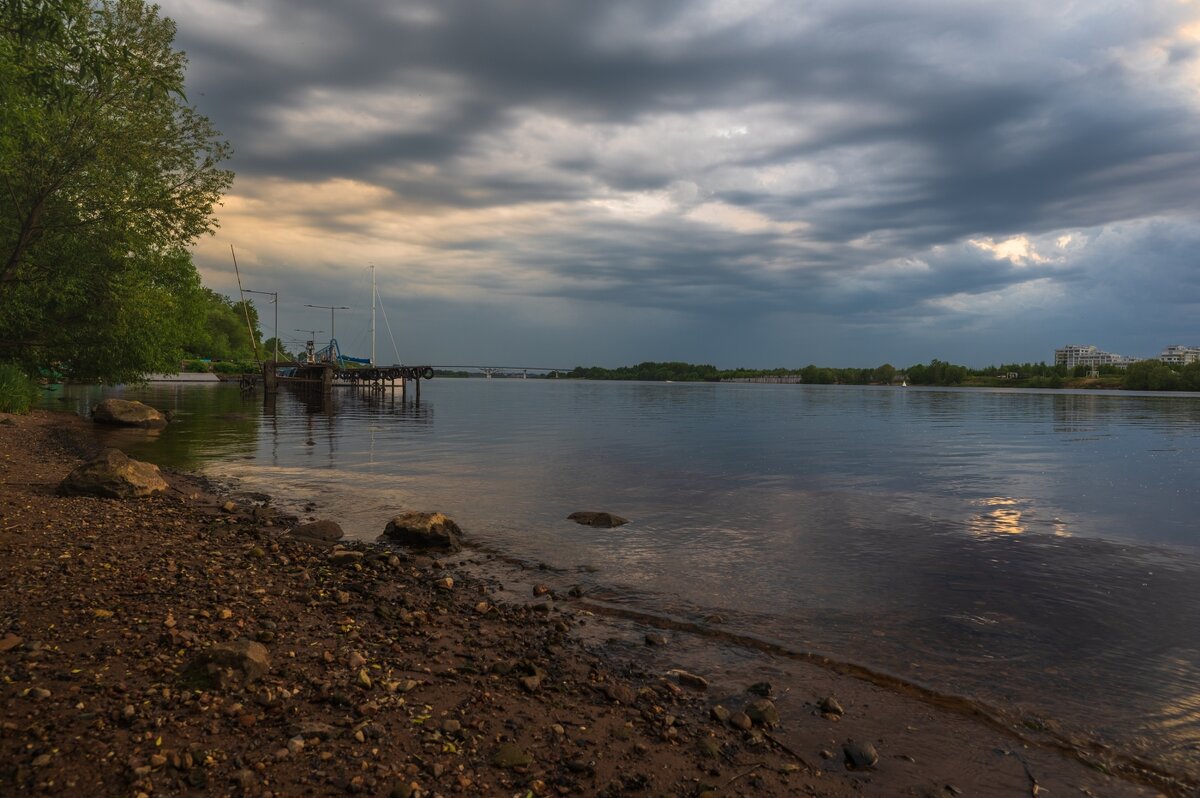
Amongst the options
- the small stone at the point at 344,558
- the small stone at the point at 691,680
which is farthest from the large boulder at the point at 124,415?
the small stone at the point at 691,680

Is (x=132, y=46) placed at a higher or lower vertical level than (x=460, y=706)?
higher

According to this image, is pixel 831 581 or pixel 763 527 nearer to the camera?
pixel 831 581

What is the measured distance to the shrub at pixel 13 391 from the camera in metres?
36.1

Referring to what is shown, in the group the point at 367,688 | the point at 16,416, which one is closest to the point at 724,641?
the point at 367,688

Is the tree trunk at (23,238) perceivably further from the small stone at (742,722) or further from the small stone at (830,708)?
the small stone at (830,708)

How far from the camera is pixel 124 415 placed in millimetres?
42156

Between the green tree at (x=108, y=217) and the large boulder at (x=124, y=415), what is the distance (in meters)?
6.96

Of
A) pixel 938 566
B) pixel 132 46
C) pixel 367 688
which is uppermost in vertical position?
pixel 132 46

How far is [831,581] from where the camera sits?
44.8 ft

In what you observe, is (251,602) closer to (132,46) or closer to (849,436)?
(132,46)

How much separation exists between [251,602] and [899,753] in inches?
324

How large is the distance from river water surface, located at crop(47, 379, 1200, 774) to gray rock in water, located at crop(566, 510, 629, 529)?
55 cm

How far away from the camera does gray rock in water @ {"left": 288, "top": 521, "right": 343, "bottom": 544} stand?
48.1ft

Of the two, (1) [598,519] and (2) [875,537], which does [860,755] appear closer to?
(2) [875,537]
